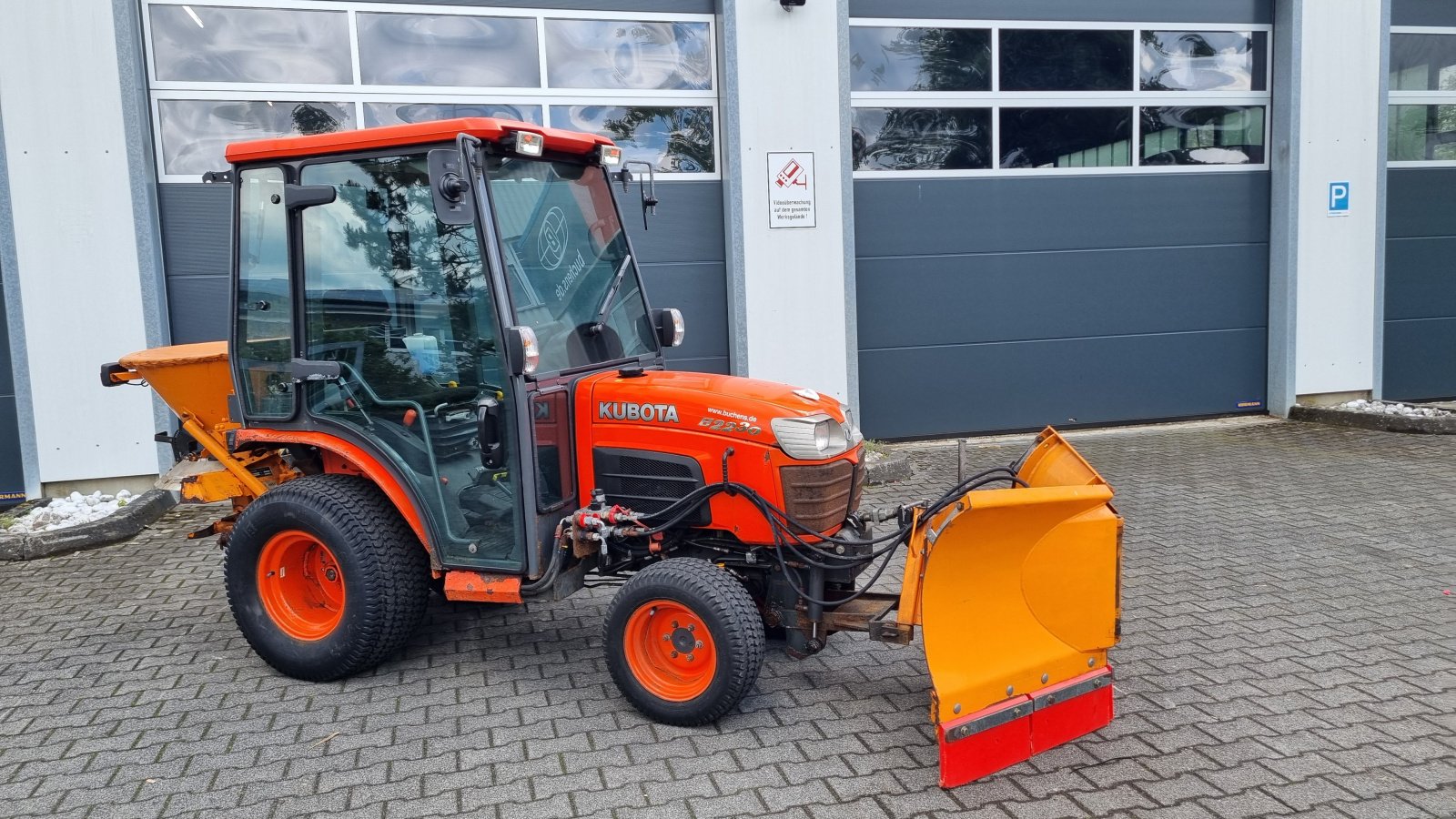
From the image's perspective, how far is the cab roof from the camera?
12.8 feet

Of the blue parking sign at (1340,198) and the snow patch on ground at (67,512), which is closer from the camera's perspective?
the snow patch on ground at (67,512)

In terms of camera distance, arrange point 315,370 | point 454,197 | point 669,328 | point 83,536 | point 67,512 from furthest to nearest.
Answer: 1. point 67,512
2. point 83,536
3. point 669,328
4. point 315,370
5. point 454,197

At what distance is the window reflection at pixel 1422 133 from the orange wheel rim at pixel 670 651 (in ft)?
32.8

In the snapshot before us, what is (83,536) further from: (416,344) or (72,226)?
(416,344)

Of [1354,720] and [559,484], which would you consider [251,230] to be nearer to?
[559,484]

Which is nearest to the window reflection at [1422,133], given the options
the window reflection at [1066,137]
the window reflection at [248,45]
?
the window reflection at [1066,137]

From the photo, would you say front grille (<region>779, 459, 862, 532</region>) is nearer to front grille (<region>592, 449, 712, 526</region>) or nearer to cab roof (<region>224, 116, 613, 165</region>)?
front grille (<region>592, 449, 712, 526</region>)

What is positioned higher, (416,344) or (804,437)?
(416,344)

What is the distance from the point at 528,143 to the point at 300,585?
2119mm

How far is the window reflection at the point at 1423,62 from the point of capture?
10.5 m

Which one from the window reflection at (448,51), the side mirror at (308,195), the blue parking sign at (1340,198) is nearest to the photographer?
the side mirror at (308,195)

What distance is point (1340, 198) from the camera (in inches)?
398

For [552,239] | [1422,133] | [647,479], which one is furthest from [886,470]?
[1422,133]

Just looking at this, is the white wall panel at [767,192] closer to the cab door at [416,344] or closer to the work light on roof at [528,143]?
the work light on roof at [528,143]
